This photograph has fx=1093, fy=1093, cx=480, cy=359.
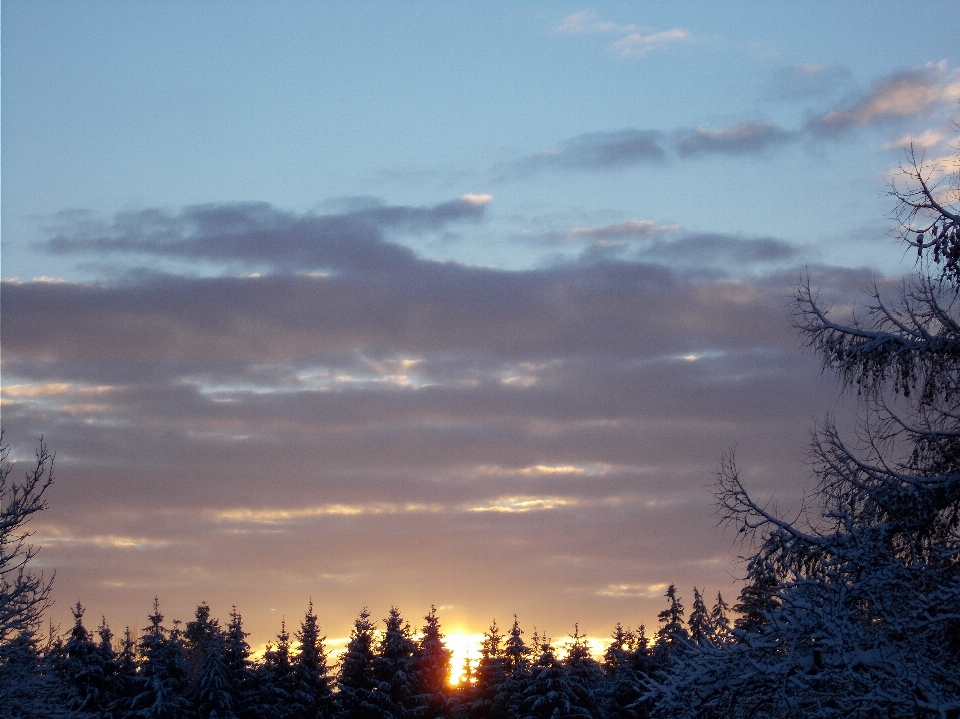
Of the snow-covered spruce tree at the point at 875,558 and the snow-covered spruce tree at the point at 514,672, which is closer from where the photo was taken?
the snow-covered spruce tree at the point at 875,558

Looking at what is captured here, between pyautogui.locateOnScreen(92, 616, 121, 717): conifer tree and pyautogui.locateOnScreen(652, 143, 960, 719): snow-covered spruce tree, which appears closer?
pyautogui.locateOnScreen(652, 143, 960, 719): snow-covered spruce tree

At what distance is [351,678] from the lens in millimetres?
59125

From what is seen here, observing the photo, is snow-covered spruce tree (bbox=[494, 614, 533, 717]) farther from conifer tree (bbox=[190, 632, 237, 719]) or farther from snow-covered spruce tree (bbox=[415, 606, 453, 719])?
conifer tree (bbox=[190, 632, 237, 719])

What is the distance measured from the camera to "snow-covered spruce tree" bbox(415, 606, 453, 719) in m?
59.5

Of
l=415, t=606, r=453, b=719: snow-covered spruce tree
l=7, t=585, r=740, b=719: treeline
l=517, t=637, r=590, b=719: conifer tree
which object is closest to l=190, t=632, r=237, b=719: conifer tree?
l=7, t=585, r=740, b=719: treeline

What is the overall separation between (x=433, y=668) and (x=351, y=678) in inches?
199

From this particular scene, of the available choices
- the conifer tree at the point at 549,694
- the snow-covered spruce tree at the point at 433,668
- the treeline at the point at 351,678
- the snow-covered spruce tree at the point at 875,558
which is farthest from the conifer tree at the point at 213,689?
the snow-covered spruce tree at the point at 875,558

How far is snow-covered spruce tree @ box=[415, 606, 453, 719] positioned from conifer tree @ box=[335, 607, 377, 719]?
9.32 feet

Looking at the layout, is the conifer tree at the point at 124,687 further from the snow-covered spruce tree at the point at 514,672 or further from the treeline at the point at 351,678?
the snow-covered spruce tree at the point at 514,672

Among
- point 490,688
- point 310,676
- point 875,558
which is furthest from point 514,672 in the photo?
point 875,558

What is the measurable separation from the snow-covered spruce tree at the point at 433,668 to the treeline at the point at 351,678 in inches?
2.3

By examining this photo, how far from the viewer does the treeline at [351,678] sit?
55.8 m

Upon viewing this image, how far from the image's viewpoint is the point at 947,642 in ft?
39.0

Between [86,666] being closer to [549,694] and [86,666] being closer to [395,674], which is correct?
[395,674]
